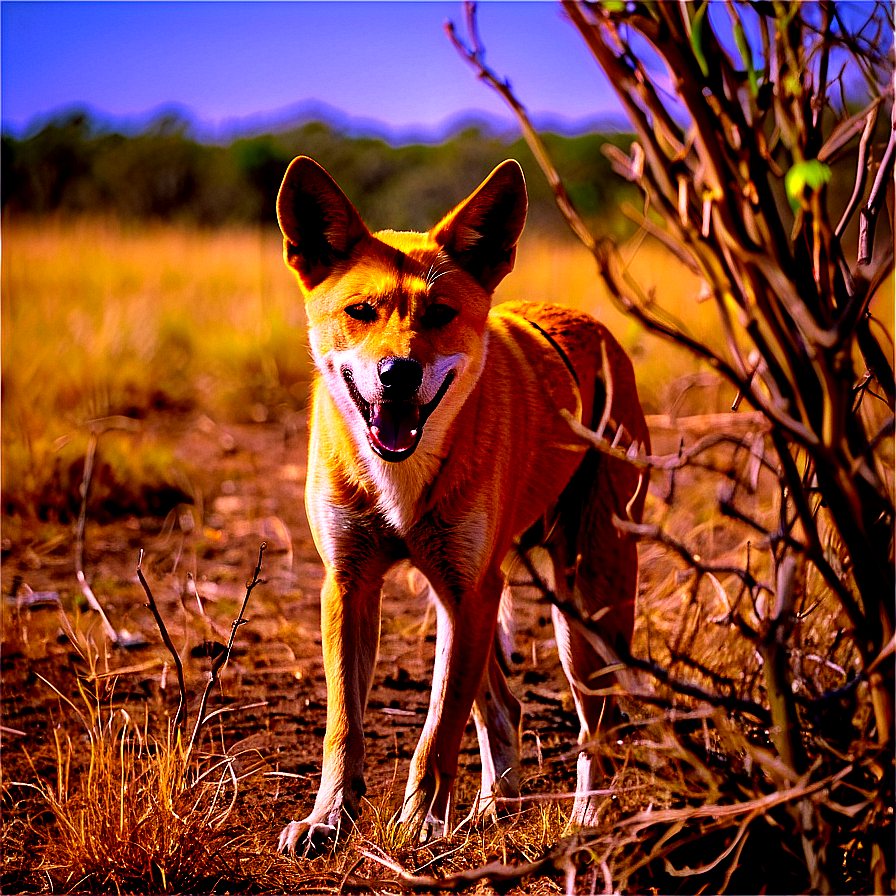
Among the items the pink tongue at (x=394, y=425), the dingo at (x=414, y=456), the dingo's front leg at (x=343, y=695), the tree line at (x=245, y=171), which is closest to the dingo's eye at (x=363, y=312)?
the dingo at (x=414, y=456)

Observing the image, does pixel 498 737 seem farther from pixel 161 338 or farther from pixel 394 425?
pixel 161 338

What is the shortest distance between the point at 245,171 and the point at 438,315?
27.0 m

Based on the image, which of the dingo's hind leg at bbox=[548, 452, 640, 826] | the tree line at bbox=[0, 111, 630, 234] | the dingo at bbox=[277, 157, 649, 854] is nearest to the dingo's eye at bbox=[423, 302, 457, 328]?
the dingo at bbox=[277, 157, 649, 854]

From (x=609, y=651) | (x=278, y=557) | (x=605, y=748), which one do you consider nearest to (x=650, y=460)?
(x=609, y=651)

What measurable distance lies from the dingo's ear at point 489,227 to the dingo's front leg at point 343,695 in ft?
3.33

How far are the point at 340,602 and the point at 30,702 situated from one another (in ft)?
5.09

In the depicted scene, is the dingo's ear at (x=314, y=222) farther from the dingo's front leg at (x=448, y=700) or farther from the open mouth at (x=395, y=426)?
the dingo's front leg at (x=448, y=700)

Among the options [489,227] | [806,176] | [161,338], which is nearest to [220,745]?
[489,227]

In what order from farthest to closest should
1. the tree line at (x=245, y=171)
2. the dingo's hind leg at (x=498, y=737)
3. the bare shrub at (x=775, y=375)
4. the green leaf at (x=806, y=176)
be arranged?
the tree line at (x=245, y=171) < the dingo's hind leg at (x=498, y=737) < the bare shrub at (x=775, y=375) < the green leaf at (x=806, y=176)

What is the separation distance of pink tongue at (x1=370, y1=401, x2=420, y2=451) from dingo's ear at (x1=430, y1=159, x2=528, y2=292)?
59cm

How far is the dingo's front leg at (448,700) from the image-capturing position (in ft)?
8.87

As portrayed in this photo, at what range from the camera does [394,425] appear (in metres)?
2.73

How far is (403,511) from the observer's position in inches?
111

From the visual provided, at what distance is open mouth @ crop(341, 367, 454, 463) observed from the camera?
2.71 meters
